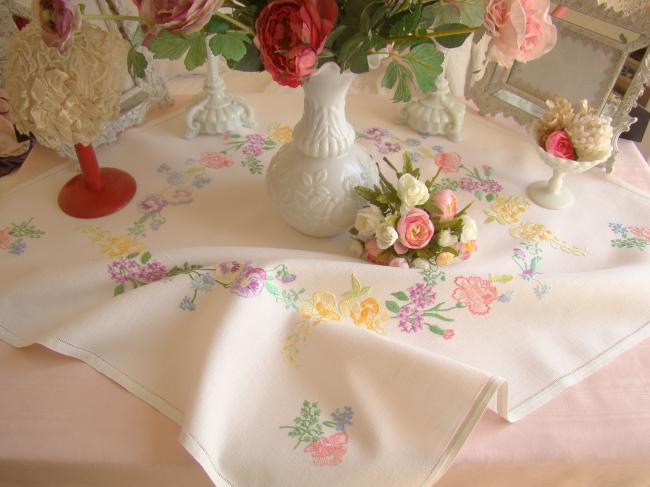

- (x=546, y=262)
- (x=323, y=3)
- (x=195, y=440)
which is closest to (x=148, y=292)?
(x=195, y=440)

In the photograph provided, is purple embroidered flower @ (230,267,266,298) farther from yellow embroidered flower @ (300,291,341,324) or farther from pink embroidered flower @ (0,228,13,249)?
pink embroidered flower @ (0,228,13,249)

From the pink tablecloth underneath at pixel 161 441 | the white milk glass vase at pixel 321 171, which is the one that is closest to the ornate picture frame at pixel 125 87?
the white milk glass vase at pixel 321 171

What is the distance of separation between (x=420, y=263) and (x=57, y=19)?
650 mm

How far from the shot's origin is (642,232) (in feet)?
3.41

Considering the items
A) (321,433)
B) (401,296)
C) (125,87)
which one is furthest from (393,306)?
(125,87)

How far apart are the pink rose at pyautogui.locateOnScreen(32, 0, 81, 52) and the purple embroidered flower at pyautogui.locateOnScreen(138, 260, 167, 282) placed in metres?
0.38

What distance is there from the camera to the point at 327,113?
34.2 inches

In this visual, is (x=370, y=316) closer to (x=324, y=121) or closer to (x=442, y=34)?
(x=324, y=121)

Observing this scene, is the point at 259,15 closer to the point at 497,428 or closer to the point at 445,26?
the point at 445,26

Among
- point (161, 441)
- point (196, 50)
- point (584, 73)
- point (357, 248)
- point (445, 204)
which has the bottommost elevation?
point (161, 441)

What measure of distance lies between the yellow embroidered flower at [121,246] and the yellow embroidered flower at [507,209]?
689 millimetres

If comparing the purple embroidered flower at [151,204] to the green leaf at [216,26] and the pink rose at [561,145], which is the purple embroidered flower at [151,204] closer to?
the green leaf at [216,26]

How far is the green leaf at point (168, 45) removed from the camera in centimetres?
66

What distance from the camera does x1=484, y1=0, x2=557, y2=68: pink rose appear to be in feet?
2.10
